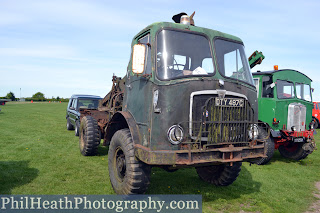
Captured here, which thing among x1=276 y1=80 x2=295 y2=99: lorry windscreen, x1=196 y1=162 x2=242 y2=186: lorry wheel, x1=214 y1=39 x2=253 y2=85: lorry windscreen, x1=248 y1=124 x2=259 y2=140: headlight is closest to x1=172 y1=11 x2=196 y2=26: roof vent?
x1=214 y1=39 x2=253 y2=85: lorry windscreen

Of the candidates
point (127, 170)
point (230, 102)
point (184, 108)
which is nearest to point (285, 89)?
point (230, 102)

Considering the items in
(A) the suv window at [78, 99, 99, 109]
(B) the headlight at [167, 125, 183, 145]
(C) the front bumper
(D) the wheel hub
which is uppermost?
(A) the suv window at [78, 99, 99, 109]

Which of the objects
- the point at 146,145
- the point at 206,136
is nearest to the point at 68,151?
the point at 146,145

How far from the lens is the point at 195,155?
145 inches

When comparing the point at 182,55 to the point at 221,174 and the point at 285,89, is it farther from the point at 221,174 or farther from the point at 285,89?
the point at 285,89

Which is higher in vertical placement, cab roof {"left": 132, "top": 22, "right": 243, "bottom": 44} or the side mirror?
cab roof {"left": 132, "top": 22, "right": 243, "bottom": 44}

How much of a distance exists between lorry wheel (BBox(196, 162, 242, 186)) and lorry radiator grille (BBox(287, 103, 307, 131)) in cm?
409

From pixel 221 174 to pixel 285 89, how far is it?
478cm

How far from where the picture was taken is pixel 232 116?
411cm

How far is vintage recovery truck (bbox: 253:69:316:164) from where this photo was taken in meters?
7.86

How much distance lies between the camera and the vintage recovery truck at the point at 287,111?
310 inches

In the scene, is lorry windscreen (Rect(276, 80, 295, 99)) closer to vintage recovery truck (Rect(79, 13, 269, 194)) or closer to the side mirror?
vintage recovery truck (Rect(79, 13, 269, 194))

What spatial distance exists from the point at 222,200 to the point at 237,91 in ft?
6.59

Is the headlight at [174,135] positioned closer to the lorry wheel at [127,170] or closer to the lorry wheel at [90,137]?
the lorry wheel at [127,170]
